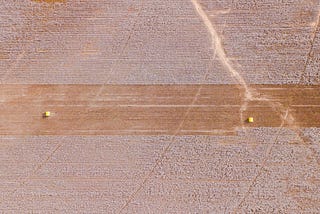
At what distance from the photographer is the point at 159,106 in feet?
32.0

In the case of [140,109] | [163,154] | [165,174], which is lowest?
[165,174]

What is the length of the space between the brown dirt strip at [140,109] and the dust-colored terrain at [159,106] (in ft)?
0.10

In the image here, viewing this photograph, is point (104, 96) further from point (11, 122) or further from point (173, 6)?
point (173, 6)

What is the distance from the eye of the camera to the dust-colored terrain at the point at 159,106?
924 cm

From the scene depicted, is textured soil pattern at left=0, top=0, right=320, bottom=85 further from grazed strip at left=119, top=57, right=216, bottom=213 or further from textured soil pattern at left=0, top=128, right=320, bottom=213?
textured soil pattern at left=0, top=128, right=320, bottom=213

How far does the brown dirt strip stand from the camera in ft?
31.2

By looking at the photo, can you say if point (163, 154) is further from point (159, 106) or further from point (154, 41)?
point (154, 41)

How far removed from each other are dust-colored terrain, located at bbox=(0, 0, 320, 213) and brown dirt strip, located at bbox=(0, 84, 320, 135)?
32 mm

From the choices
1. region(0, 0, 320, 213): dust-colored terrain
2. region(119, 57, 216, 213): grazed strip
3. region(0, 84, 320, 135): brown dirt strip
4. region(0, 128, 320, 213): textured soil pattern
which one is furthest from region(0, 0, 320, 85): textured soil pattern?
region(0, 128, 320, 213): textured soil pattern

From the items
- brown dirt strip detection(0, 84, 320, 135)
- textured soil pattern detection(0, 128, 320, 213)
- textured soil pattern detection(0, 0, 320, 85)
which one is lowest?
textured soil pattern detection(0, 128, 320, 213)

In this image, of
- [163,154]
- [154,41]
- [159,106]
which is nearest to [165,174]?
[163,154]

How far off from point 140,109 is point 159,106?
60cm

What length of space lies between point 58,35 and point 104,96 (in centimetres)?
266

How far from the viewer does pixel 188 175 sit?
9.30 m
